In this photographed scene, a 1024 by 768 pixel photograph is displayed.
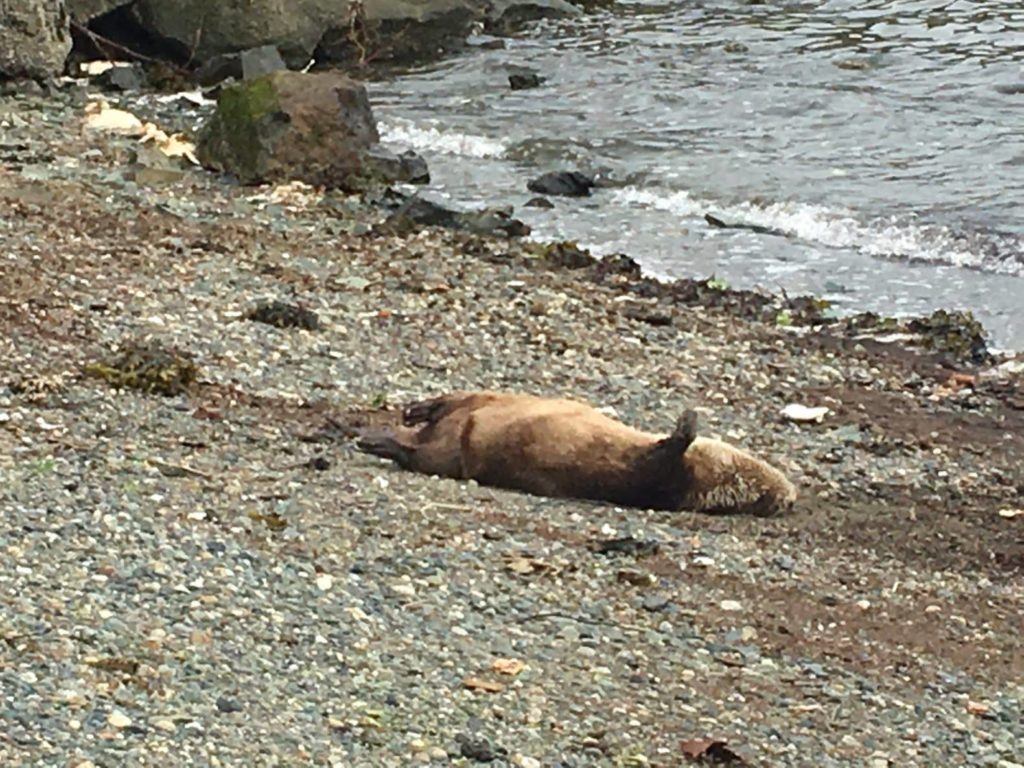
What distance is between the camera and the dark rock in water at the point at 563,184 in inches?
666

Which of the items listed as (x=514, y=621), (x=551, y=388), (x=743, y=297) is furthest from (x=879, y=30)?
(x=514, y=621)

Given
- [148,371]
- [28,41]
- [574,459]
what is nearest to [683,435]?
[574,459]

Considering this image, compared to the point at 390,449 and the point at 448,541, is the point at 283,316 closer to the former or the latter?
the point at 390,449

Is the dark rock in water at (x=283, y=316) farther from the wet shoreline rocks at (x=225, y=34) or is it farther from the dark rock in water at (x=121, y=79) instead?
the dark rock in water at (x=121, y=79)

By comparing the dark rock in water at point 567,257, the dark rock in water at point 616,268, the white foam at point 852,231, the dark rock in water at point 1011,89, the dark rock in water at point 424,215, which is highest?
the dark rock in water at point 424,215

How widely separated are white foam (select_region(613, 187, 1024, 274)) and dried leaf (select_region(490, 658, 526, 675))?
366 inches

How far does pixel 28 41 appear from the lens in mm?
19047

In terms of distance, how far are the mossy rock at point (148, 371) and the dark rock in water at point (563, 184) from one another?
7.96m

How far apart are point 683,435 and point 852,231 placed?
25.1ft

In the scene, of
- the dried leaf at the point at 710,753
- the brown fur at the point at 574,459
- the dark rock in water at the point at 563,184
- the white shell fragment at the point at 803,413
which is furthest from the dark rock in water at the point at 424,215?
the dried leaf at the point at 710,753

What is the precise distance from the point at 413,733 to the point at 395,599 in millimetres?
1121

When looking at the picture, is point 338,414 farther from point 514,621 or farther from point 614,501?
point 514,621

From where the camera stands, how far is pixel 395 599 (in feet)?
21.6

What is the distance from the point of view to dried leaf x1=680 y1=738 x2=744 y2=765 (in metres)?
5.70
